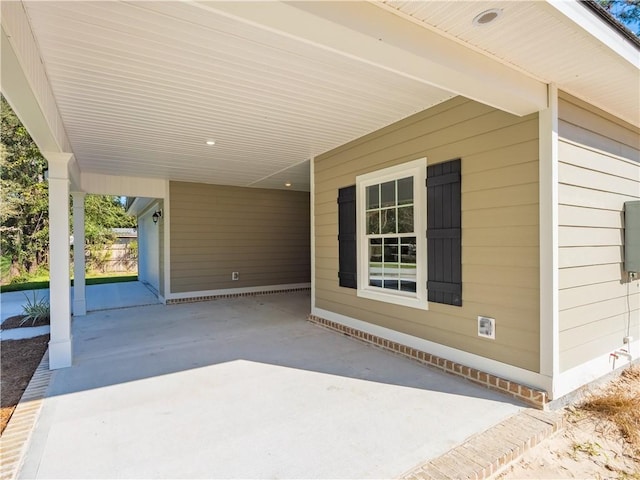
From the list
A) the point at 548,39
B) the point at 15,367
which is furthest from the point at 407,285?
the point at 15,367

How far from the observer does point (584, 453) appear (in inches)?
87.7

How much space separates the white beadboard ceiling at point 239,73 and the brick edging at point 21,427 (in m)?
2.78

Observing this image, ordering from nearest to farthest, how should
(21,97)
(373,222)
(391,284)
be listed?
(21,97) < (391,284) < (373,222)

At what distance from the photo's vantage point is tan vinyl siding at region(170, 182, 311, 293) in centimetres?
775

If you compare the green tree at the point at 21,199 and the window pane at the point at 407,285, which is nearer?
the window pane at the point at 407,285

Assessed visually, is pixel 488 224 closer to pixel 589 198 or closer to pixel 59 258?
pixel 589 198

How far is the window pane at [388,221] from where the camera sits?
4230 mm

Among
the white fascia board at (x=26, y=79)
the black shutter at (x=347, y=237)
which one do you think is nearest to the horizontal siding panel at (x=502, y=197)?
the black shutter at (x=347, y=237)

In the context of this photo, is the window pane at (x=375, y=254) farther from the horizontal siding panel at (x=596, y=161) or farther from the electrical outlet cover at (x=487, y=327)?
the horizontal siding panel at (x=596, y=161)

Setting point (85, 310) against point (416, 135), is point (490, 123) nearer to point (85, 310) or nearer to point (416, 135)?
point (416, 135)

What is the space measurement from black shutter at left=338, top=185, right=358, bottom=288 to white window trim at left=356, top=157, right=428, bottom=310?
11cm

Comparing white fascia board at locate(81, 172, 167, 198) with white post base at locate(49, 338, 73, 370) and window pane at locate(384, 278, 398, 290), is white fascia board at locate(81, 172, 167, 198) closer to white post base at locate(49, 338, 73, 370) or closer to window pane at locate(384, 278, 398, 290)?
white post base at locate(49, 338, 73, 370)

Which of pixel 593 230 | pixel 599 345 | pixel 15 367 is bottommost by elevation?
pixel 15 367

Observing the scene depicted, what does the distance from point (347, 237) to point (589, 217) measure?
2804 mm
